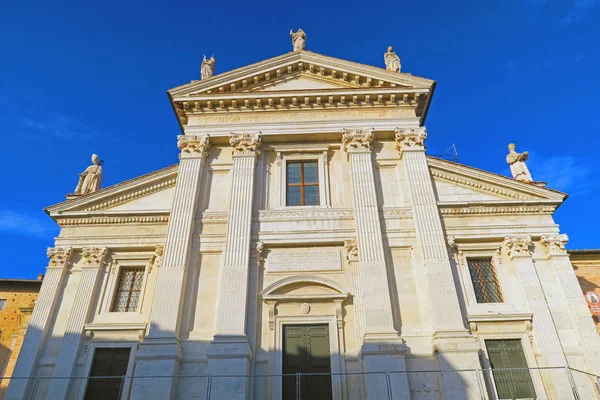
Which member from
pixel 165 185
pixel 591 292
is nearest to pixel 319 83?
pixel 165 185

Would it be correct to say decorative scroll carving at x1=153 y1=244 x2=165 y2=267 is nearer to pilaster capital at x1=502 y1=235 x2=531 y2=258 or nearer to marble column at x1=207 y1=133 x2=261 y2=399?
marble column at x1=207 y1=133 x2=261 y2=399

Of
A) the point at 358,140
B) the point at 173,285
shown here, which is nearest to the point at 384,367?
the point at 173,285

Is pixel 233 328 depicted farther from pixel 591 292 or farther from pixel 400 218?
pixel 591 292

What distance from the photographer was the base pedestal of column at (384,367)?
1237 centimetres

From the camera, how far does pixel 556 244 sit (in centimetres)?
1555

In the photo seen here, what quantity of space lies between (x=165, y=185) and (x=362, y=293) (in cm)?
914

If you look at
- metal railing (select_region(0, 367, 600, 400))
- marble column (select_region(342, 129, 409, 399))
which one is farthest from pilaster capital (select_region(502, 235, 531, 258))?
marble column (select_region(342, 129, 409, 399))

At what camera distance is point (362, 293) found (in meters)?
14.3

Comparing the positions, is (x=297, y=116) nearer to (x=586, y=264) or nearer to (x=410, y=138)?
(x=410, y=138)

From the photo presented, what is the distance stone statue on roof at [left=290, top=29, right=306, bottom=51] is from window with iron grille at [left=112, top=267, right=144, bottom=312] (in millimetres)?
11969

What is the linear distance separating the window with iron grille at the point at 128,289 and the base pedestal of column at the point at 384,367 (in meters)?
8.26

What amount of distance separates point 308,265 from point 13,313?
1777cm

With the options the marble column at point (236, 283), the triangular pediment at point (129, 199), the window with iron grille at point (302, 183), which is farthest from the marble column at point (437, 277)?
the triangular pediment at point (129, 199)

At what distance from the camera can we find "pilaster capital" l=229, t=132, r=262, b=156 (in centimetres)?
1766
